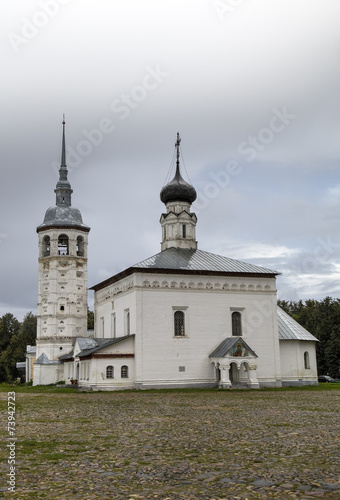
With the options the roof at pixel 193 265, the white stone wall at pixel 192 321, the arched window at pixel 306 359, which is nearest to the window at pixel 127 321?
the white stone wall at pixel 192 321

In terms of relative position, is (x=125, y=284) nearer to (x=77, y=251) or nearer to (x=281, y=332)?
(x=77, y=251)

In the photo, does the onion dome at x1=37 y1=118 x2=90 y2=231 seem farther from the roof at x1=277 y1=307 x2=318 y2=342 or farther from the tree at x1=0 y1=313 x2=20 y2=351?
the tree at x1=0 y1=313 x2=20 y2=351

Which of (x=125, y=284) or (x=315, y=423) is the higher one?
(x=125, y=284)

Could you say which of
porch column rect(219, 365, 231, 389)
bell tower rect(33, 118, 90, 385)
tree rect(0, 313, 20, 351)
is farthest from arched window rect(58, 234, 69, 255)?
tree rect(0, 313, 20, 351)

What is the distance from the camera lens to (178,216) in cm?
4378

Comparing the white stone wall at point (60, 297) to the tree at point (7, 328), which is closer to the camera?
the white stone wall at point (60, 297)

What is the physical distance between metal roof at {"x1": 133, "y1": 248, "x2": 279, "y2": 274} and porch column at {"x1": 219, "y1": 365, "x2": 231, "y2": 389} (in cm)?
669

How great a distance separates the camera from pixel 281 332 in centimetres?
4109

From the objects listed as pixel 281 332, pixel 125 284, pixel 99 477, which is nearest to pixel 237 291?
pixel 281 332

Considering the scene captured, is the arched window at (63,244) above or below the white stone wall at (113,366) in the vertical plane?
above

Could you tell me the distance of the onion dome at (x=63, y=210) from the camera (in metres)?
46.2

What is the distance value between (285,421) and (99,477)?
7882 millimetres

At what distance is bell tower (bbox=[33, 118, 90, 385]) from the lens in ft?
147

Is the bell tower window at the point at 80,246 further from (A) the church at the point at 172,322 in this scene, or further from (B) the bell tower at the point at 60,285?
(A) the church at the point at 172,322
